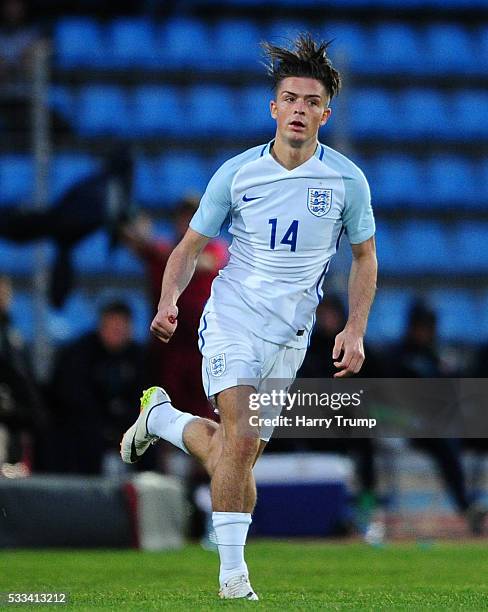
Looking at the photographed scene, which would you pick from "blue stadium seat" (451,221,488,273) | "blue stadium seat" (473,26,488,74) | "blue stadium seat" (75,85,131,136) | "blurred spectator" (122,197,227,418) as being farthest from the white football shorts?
"blue stadium seat" (473,26,488,74)

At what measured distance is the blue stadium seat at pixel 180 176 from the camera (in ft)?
47.3

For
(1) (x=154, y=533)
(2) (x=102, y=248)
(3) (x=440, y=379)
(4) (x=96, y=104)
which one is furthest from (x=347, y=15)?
(1) (x=154, y=533)

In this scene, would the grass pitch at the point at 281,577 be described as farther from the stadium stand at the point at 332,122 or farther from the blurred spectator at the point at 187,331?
the stadium stand at the point at 332,122

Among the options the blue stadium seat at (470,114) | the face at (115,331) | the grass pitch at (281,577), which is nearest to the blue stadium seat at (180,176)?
the blue stadium seat at (470,114)

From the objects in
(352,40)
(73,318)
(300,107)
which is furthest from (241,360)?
(352,40)

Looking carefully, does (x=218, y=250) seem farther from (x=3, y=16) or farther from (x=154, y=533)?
(x=3, y=16)

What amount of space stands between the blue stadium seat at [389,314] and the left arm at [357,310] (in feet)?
25.5

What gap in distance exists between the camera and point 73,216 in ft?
33.1

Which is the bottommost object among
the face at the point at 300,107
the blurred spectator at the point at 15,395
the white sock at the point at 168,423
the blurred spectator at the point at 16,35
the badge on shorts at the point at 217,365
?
the blurred spectator at the point at 15,395

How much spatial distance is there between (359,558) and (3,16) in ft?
30.3

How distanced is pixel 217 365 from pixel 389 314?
8773mm

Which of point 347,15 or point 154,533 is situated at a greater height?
point 347,15

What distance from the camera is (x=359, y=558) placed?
794 centimetres

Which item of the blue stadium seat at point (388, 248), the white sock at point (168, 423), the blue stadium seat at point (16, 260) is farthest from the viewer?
the blue stadium seat at point (388, 248)
